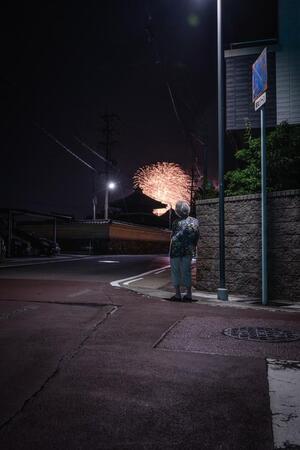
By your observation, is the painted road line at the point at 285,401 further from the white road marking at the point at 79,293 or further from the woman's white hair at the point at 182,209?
the white road marking at the point at 79,293

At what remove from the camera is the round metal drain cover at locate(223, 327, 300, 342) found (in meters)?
5.26

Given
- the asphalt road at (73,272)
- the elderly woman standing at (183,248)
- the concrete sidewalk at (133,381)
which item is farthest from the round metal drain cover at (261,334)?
the asphalt road at (73,272)

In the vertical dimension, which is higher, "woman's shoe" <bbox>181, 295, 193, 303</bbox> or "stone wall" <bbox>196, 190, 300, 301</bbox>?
"stone wall" <bbox>196, 190, 300, 301</bbox>

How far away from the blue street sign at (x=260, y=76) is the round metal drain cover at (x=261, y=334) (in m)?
4.89

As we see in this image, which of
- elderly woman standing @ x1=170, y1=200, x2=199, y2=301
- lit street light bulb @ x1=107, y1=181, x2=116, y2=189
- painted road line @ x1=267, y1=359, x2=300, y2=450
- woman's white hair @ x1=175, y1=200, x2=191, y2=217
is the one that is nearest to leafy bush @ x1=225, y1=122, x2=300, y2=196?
woman's white hair @ x1=175, y1=200, x2=191, y2=217

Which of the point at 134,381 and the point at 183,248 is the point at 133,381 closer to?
the point at 134,381

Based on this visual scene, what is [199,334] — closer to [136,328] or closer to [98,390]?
[136,328]

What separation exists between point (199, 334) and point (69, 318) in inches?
80.6

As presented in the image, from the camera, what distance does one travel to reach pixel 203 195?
11.1 metres

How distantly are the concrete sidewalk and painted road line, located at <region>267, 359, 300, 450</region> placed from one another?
64mm

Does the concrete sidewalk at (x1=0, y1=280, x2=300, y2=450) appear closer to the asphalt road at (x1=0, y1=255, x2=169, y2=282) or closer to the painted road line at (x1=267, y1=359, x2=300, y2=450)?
the painted road line at (x1=267, y1=359, x2=300, y2=450)

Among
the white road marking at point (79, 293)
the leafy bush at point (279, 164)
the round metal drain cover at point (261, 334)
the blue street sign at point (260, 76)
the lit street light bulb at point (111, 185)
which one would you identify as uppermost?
the lit street light bulb at point (111, 185)

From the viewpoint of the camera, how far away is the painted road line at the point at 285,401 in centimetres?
267

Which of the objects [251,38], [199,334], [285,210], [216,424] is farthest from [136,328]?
[251,38]
